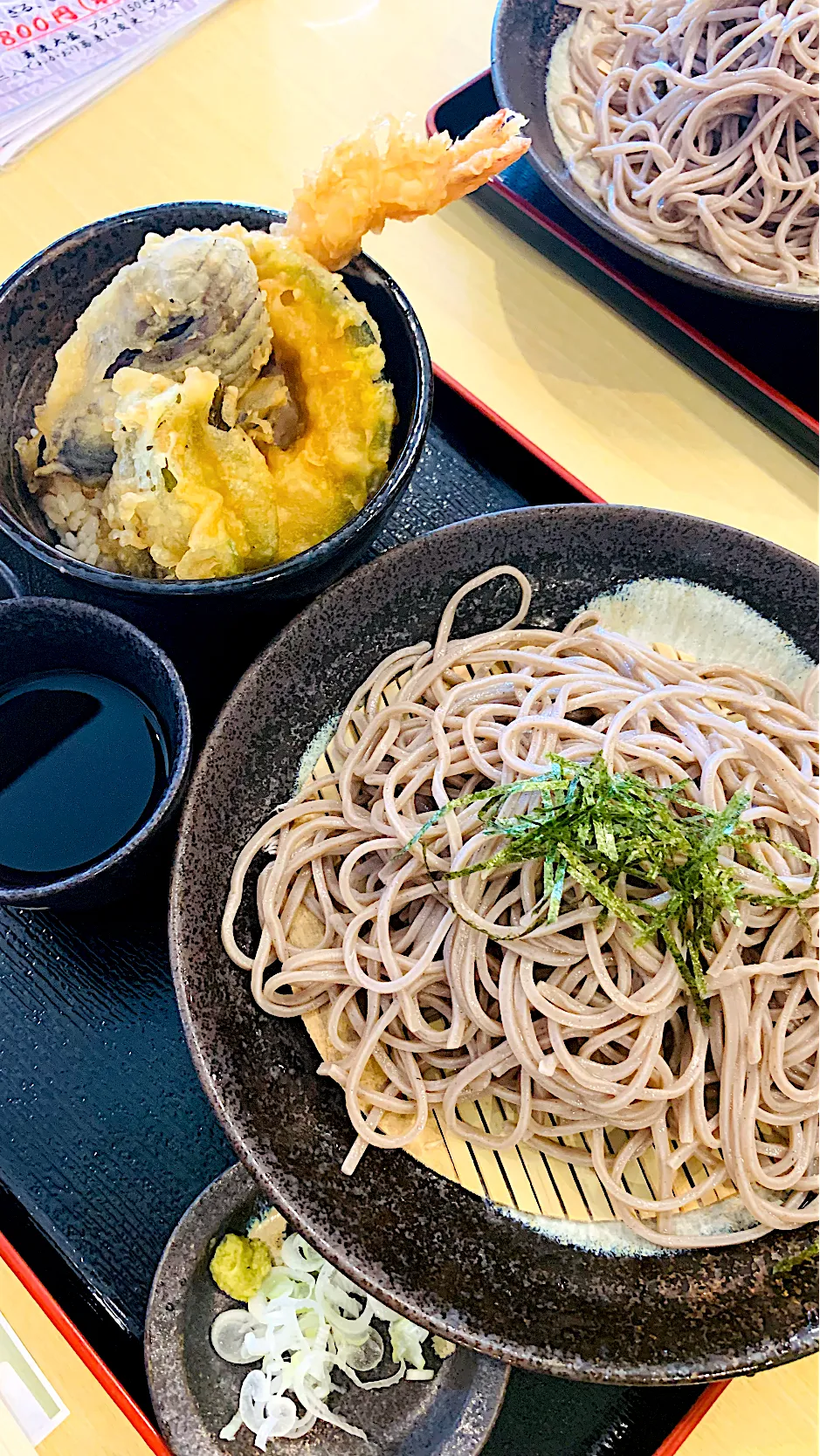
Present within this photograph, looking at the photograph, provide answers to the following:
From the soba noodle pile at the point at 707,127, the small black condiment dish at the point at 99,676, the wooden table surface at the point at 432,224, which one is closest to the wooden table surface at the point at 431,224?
the wooden table surface at the point at 432,224

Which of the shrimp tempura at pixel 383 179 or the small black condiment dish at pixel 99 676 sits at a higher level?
the shrimp tempura at pixel 383 179

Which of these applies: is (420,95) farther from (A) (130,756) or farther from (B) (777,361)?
(A) (130,756)

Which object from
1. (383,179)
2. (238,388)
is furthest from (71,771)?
(383,179)

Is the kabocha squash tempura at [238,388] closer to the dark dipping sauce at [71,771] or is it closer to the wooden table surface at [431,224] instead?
the dark dipping sauce at [71,771]

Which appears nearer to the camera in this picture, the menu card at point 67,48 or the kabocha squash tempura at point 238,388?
the kabocha squash tempura at point 238,388

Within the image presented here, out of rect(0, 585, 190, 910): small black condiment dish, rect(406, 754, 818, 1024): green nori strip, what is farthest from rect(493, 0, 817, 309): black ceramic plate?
rect(0, 585, 190, 910): small black condiment dish

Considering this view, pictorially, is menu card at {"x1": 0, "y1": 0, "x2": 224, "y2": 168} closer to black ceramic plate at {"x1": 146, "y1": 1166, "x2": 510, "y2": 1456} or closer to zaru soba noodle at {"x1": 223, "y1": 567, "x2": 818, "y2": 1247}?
zaru soba noodle at {"x1": 223, "y1": 567, "x2": 818, "y2": 1247}

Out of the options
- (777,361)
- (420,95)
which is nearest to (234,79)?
(420,95)
